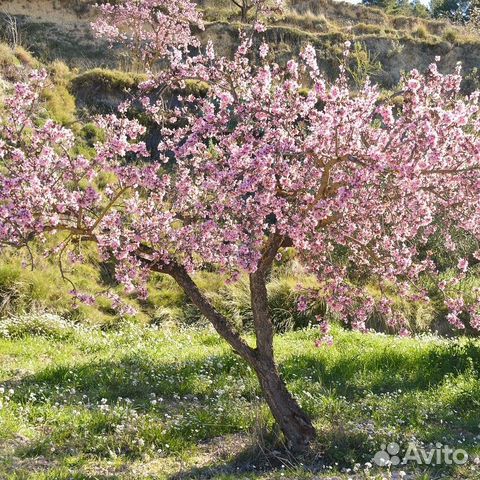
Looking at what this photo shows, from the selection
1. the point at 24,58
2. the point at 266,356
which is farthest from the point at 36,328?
the point at 24,58

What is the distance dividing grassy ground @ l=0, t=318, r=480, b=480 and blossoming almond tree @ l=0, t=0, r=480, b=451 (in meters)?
0.63

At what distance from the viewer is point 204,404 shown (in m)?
6.95

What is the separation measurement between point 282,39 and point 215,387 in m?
19.2

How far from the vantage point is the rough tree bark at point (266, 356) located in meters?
5.54

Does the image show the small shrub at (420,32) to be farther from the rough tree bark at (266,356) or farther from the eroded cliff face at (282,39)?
the rough tree bark at (266,356)

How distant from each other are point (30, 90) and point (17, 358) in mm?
4163

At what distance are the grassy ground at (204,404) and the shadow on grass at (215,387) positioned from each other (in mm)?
16

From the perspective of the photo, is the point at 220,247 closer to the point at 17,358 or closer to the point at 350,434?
the point at 350,434

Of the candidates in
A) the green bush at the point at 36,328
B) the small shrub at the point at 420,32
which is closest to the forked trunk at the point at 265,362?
the green bush at the point at 36,328

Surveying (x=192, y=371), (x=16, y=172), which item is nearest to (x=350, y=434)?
(x=192, y=371)

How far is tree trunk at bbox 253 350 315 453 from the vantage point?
551 cm

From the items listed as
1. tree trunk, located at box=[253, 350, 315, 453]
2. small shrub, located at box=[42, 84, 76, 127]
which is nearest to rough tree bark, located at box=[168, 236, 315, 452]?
tree trunk, located at box=[253, 350, 315, 453]

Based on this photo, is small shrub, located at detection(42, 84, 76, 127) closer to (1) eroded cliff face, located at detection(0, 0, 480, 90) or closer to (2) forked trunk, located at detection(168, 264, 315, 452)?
(1) eroded cliff face, located at detection(0, 0, 480, 90)

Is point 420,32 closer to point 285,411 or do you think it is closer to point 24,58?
point 24,58
